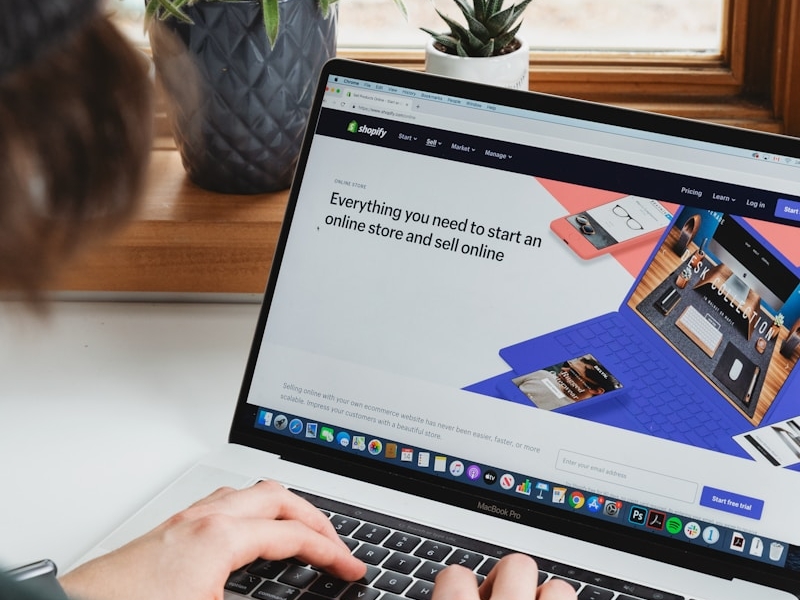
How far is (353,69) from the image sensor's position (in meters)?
0.85

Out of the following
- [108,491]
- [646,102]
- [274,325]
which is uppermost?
[646,102]

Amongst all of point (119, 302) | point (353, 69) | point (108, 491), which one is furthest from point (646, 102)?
point (108, 491)

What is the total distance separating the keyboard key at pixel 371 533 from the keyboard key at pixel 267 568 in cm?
6

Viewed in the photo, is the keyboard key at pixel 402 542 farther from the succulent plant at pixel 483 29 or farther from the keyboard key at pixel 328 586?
the succulent plant at pixel 483 29

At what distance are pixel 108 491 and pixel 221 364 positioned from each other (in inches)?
8.2

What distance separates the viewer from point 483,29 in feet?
3.52

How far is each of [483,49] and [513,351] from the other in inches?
15.9

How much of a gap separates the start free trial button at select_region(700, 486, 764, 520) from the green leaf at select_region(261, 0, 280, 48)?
591mm

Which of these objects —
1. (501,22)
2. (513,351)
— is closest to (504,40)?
(501,22)

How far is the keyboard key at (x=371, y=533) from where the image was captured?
0.79m

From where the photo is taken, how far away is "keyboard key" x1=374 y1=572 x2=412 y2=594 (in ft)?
2.43

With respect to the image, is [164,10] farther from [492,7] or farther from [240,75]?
[492,7]

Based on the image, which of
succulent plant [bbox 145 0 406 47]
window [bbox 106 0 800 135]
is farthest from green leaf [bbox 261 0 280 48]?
window [bbox 106 0 800 135]

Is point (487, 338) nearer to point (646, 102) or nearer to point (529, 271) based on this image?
point (529, 271)
